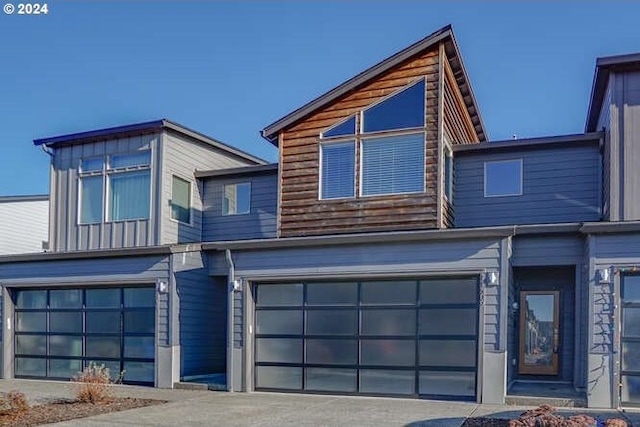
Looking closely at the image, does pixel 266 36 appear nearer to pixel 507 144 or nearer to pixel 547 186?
pixel 507 144

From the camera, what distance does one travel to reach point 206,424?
8547 mm

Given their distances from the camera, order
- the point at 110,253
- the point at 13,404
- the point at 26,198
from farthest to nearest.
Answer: the point at 26,198 < the point at 110,253 < the point at 13,404

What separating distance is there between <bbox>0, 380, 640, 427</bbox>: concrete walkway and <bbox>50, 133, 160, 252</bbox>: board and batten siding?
406cm

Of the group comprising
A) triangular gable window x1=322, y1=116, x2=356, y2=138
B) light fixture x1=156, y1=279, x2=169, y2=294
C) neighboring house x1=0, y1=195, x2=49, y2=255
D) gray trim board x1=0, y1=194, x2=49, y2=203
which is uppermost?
triangular gable window x1=322, y1=116, x2=356, y2=138

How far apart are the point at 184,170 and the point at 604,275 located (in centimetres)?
949

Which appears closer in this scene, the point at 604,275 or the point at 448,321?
the point at 604,275

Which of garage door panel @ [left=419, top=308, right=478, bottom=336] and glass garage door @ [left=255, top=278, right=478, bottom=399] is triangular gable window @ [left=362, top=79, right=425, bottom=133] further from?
garage door panel @ [left=419, top=308, right=478, bottom=336]

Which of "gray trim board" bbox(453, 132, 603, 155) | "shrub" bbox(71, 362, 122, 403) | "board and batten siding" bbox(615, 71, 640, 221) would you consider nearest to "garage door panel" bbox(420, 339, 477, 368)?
"board and batten siding" bbox(615, 71, 640, 221)

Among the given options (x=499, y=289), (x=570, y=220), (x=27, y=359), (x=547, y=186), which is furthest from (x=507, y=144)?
(x=27, y=359)

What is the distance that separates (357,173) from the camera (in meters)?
12.3

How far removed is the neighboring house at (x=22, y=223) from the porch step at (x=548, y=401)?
1783 centimetres

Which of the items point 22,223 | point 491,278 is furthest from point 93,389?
point 22,223

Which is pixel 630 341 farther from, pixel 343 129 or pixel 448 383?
pixel 343 129

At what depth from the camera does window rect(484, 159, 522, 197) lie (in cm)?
1281
